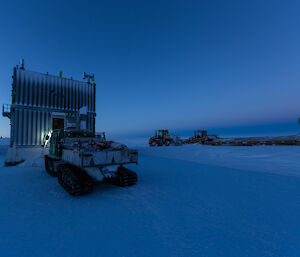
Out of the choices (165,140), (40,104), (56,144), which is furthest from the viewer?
(165,140)

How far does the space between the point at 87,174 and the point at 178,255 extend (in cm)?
408

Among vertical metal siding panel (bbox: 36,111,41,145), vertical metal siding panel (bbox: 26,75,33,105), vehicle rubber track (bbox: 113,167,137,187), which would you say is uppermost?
vertical metal siding panel (bbox: 26,75,33,105)

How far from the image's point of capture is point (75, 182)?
4.89 meters

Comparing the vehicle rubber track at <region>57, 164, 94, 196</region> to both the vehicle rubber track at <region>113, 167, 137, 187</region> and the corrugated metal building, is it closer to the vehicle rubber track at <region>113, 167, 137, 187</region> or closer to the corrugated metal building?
the vehicle rubber track at <region>113, 167, 137, 187</region>

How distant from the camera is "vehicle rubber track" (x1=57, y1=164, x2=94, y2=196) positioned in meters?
4.86

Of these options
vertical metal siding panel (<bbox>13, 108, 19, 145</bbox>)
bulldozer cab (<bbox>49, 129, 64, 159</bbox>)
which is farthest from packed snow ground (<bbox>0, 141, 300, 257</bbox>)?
vertical metal siding panel (<bbox>13, 108, 19, 145</bbox>)

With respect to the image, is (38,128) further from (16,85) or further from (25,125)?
(16,85)

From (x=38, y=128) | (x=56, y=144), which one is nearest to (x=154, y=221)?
(x=56, y=144)

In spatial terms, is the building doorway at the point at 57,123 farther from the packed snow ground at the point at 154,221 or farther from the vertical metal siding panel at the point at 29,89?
the packed snow ground at the point at 154,221

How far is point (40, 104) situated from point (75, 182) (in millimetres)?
10060

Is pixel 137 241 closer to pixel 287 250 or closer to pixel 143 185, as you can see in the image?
pixel 287 250

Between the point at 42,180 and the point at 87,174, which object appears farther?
the point at 42,180

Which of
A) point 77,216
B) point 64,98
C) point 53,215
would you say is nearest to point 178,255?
point 77,216

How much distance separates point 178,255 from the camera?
246 centimetres
